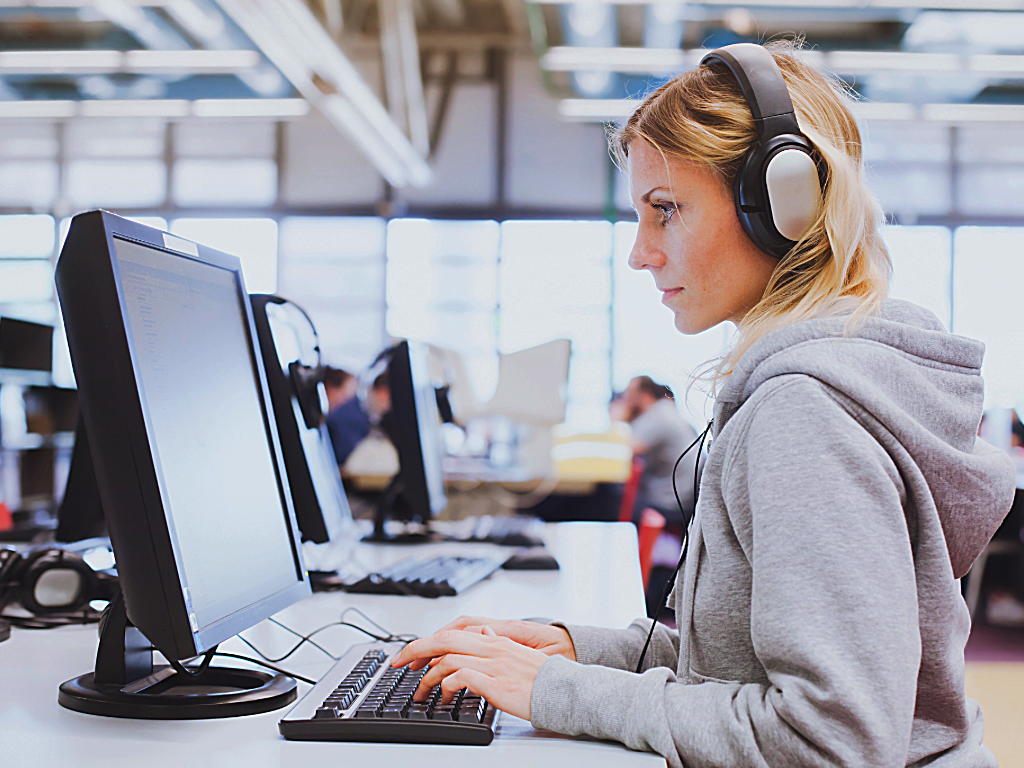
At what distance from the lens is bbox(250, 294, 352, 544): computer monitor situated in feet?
4.78

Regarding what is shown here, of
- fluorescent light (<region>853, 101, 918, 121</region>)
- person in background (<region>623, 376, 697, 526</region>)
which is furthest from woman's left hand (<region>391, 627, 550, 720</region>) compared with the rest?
fluorescent light (<region>853, 101, 918, 121</region>)

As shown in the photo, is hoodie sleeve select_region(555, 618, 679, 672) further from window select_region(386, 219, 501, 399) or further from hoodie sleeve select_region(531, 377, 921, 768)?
window select_region(386, 219, 501, 399)

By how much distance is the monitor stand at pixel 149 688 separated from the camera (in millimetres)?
798

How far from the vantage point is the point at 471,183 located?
7.36 metres

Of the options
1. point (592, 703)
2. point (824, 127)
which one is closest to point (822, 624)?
point (592, 703)

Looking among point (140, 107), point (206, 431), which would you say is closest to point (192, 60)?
point (140, 107)

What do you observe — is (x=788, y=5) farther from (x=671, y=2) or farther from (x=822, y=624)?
(x=822, y=624)

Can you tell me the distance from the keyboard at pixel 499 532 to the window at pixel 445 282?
485cm

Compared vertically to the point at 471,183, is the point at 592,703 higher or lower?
lower

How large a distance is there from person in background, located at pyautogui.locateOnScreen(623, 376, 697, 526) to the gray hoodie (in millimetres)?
3006

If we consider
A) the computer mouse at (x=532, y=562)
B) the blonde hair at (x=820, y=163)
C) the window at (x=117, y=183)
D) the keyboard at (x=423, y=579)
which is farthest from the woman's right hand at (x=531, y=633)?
the window at (x=117, y=183)

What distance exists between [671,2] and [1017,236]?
4915 millimetres

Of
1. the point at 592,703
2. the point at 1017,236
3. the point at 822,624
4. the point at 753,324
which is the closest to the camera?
the point at 822,624

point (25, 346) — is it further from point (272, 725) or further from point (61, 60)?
point (61, 60)
